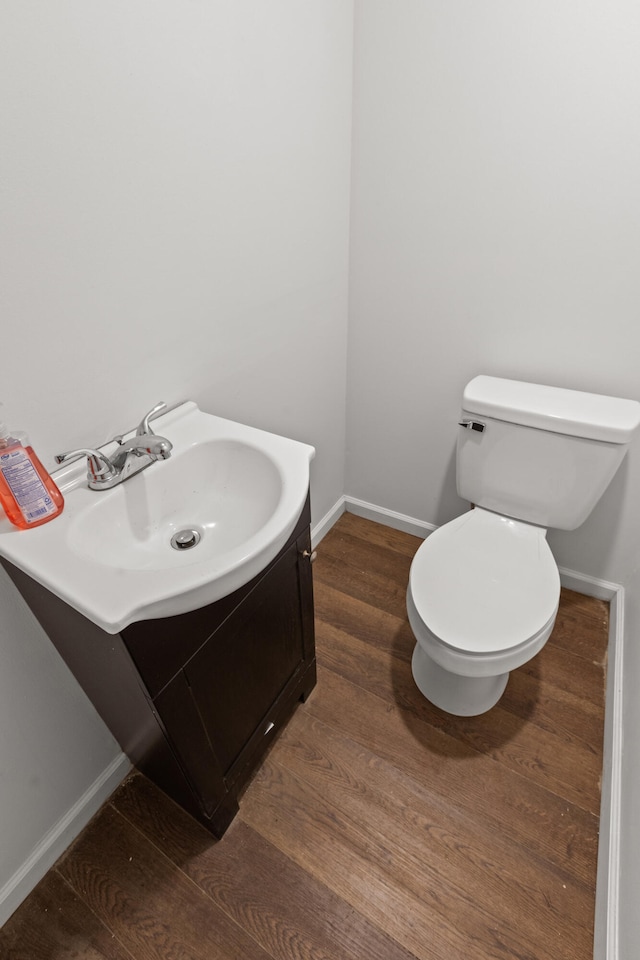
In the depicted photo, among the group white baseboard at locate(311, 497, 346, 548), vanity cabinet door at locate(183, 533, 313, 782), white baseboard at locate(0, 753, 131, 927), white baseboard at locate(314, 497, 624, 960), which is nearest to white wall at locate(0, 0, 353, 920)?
white baseboard at locate(0, 753, 131, 927)

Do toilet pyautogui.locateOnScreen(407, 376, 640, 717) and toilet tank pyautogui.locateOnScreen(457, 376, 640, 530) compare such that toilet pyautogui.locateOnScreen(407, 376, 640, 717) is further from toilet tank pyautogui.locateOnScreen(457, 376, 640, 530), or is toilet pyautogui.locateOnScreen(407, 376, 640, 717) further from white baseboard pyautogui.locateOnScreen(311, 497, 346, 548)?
white baseboard pyautogui.locateOnScreen(311, 497, 346, 548)

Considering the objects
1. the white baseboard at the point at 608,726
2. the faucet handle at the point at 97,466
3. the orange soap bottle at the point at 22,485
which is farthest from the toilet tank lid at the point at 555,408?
the orange soap bottle at the point at 22,485

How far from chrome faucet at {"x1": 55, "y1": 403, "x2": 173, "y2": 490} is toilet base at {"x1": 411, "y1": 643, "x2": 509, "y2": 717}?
986 mm

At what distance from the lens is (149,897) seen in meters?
1.02

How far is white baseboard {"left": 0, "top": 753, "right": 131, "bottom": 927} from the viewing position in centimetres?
99

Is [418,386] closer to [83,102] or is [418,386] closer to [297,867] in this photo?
[83,102]

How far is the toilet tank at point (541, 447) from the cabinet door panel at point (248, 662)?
694mm

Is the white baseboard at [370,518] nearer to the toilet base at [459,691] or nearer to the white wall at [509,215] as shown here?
the white wall at [509,215]

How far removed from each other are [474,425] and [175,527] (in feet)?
2.88

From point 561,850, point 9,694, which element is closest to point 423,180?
point 9,694

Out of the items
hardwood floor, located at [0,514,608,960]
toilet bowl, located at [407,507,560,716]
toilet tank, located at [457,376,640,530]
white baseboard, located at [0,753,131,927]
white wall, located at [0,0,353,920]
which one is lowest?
hardwood floor, located at [0,514,608,960]

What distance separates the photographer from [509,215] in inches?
46.4

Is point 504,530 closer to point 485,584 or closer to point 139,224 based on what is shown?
point 485,584

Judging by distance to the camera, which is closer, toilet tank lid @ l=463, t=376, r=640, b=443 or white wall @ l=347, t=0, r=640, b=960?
white wall @ l=347, t=0, r=640, b=960
